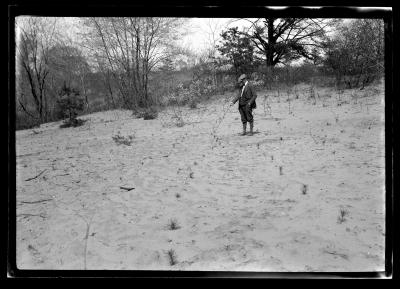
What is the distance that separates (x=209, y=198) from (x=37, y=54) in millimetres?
4179

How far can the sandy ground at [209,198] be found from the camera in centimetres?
311

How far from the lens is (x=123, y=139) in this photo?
759cm

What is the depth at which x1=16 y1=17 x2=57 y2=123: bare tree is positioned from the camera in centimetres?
349

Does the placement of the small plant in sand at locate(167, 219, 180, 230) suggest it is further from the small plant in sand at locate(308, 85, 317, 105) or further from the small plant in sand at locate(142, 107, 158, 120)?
the small plant in sand at locate(308, 85, 317, 105)

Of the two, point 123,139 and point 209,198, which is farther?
point 123,139

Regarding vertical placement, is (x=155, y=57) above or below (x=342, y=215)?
above

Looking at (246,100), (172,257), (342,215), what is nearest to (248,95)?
(246,100)

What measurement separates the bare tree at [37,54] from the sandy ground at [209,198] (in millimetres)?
804

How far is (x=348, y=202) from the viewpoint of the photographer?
396 cm

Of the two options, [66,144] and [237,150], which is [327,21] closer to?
[237,150]

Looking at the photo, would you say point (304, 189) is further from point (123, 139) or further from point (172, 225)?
point (123, 139)

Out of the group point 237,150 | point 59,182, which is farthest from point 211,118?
point 59,182
